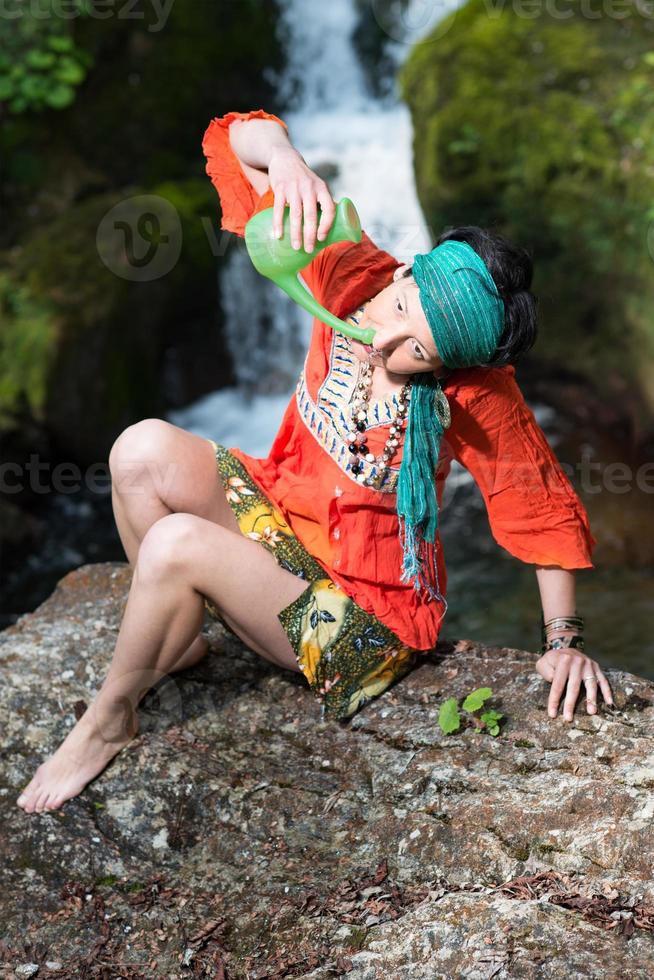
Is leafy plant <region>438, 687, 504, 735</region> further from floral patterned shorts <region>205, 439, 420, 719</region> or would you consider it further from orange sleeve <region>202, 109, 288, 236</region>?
orange sleeve <region>202, 109, 288, 236</region>

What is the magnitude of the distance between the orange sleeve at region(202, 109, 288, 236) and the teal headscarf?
421 mm

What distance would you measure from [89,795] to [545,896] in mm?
944

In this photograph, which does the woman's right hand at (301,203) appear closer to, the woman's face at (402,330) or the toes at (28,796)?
the woman's face at (402,330)

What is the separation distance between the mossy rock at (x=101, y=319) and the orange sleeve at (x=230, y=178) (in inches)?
117

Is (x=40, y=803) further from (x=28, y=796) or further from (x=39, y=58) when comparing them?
(x=39, y=58)

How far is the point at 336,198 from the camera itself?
6.27 meters

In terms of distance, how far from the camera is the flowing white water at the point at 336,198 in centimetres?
603

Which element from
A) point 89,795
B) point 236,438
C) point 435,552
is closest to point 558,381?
point 236,438

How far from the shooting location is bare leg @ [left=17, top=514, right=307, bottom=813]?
199 cm

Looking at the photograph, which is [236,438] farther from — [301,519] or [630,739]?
[630,739]

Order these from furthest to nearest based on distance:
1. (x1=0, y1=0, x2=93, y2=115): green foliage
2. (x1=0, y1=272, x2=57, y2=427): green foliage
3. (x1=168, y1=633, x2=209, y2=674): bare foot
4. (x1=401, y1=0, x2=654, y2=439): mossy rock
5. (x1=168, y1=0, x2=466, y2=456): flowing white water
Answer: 1. (x1=168, y1=0, x2=466, y2=456): flowing white water
2. (x1=0, y1=0, x2=93, y2=115): green foliage
3. (x1=0, y1=272, x2=57, y2=427): green foliage
4. (x1=401, y1=0, x2=654, y2=439): mossy rock
5. (x1=168, y1=633, x2=209, y2=674): bare foot

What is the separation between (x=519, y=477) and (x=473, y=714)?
1.62 ft

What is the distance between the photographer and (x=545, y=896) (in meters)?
1.72

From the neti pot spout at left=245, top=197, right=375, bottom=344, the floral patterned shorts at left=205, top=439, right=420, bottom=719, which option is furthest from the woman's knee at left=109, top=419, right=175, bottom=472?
the neti pot spout at left=245, top=197, right=375, bottom=344
